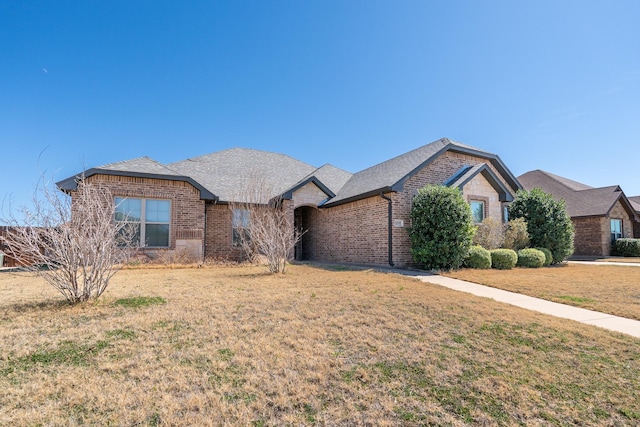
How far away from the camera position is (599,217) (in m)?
21.3

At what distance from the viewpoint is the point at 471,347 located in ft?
12.1

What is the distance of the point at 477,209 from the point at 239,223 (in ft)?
35.6

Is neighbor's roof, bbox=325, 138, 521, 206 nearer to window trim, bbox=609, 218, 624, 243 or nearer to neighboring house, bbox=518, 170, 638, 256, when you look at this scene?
neighboring house, bbox=518, 170, 638, 256

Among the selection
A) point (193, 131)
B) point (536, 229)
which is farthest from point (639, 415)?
point (193, 131)

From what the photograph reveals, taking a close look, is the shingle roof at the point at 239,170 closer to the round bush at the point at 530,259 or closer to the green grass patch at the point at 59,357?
the green grass patch at the point at 59,357

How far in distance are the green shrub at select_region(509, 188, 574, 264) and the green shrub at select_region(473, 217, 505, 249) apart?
237 cm

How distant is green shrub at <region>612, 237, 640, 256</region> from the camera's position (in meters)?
20.9

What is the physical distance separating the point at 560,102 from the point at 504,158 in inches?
175

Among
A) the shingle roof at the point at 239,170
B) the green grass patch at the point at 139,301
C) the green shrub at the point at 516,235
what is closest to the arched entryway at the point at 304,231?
the shingle roof at the point at 239,170

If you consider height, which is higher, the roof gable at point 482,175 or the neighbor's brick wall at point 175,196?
the roof gable at point 482,175

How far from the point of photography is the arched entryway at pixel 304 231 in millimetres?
18047

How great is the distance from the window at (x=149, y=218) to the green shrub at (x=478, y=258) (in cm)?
1212

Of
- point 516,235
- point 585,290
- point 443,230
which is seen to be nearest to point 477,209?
point 516,235

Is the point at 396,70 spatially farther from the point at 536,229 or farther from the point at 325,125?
the point at 536,229
